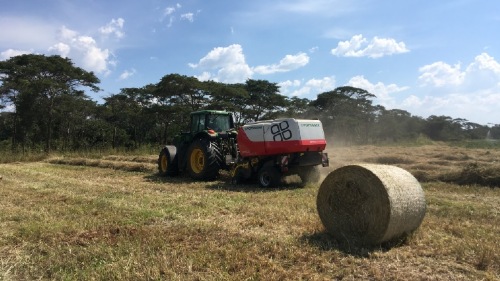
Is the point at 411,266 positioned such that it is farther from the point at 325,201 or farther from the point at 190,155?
the point at 190,155

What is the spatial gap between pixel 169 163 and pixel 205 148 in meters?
2.12

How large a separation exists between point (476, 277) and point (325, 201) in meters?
2.05

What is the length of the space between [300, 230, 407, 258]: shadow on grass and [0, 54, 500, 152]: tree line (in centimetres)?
2607

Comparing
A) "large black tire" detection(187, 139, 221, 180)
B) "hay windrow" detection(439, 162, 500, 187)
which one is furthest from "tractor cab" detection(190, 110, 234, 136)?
"hay windrow" detection(439, 162, 500, 187)

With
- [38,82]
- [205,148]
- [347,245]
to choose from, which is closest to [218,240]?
[347,245]

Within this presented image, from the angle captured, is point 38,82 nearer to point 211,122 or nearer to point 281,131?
point 211,122

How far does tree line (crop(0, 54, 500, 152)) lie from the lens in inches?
1249

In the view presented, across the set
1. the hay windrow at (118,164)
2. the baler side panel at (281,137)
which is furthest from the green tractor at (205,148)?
the hay windrow at (118,164)

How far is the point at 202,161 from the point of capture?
12.9 m

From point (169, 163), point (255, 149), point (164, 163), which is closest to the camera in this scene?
point (255, 149)

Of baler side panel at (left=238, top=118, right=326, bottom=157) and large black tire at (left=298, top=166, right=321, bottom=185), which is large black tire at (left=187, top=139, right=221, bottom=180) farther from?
large black tire at (left=298, top=166, right=321, bottom=185)

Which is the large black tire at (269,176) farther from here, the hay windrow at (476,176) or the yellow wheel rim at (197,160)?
the hay windrow at (476,176)

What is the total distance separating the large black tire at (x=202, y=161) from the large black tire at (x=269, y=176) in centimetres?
179

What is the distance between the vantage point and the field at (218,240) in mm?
4227
